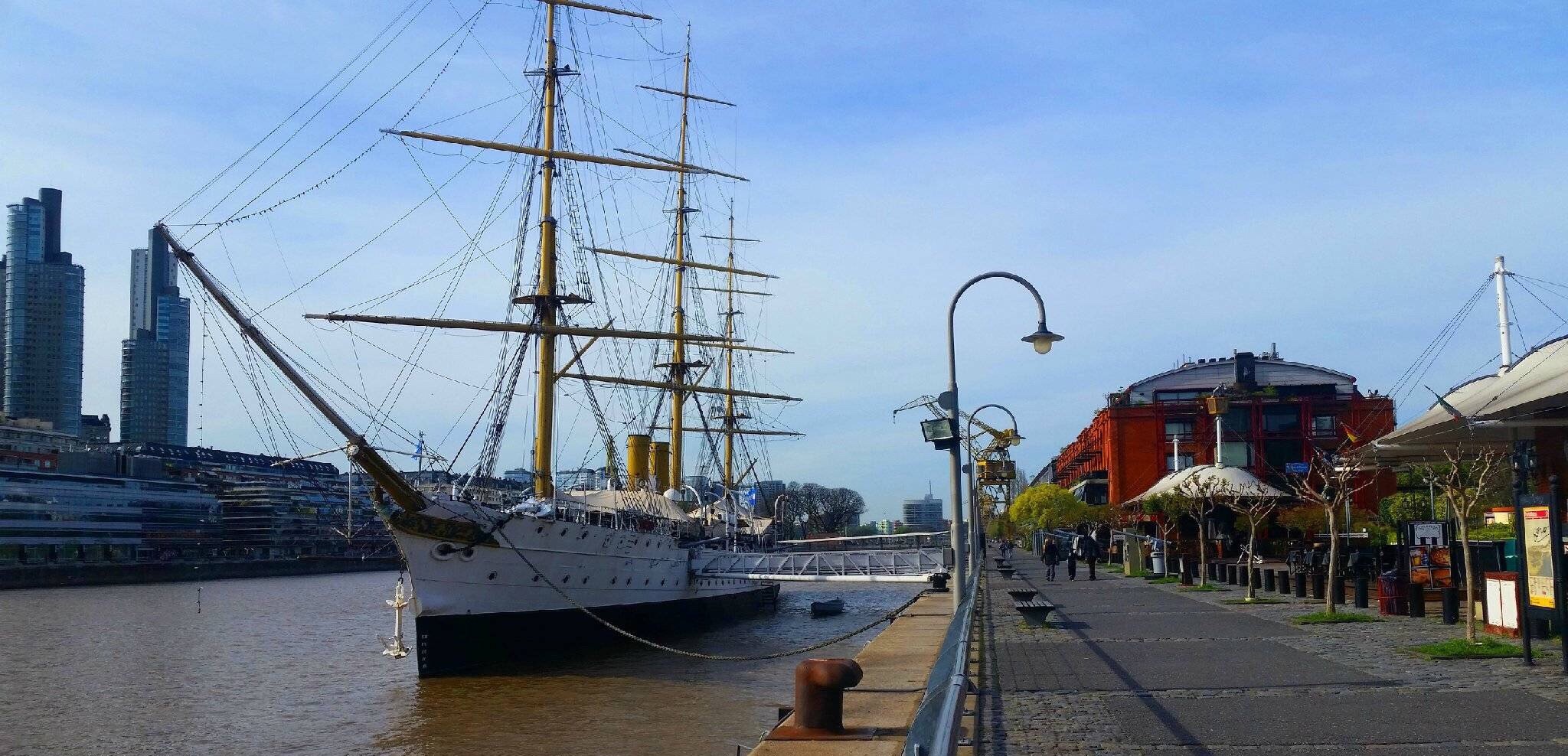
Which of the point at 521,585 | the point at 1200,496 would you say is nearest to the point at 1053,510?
the point at 1200,496

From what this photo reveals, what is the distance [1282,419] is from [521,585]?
2069 inches

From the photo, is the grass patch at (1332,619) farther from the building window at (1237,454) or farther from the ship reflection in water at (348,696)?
the building window at (1237,454)

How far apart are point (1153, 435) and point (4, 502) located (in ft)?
292

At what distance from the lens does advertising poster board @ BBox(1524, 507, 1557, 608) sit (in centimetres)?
1343

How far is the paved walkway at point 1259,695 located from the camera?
32.6 ft

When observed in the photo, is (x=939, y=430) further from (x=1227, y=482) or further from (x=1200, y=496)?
Answer: (x=1227, y=482)

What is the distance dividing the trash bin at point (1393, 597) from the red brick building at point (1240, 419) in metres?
45.9

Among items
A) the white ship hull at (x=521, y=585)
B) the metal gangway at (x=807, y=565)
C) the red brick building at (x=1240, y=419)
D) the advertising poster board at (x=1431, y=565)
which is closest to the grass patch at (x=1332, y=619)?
the advertising poster board at (x=1431, y=565)

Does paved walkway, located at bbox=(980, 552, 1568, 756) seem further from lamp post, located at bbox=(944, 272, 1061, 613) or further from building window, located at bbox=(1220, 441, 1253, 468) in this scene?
building window, located at bbox=(1220, 441, 1253, 468)

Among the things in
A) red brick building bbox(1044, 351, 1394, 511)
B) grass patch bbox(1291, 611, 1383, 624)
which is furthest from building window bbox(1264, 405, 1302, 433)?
grass patch bbox(1291, 611, 1383, 624)

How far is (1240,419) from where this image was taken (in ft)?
238

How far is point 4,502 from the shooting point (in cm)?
10119

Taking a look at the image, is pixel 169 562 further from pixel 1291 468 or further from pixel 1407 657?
pixel 1407 657

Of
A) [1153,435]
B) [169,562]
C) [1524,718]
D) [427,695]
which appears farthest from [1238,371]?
[169,562]
